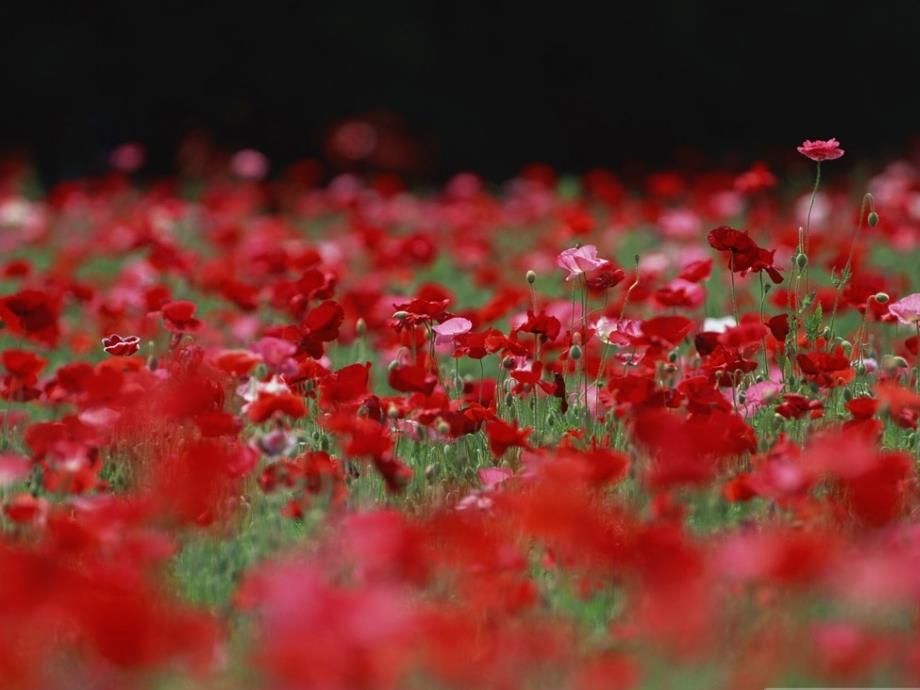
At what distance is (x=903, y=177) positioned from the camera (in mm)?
7008

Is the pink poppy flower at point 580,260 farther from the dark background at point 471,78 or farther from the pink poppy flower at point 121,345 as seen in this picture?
the dark background at point 471,78

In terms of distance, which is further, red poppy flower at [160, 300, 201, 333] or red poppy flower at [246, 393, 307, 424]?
red poppy flower at [160, 300, 201, 333]

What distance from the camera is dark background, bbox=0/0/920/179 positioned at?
30.5 ft

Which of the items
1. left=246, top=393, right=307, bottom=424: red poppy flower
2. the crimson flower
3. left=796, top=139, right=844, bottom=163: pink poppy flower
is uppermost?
left=796, top=139, right=844, bottom=163: pink poppy flower

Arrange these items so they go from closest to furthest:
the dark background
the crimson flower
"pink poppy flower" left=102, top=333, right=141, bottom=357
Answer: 1. the crimson flower
2. "pink poppy flower" left=102, top=333, right=141, bottom=357
3. the dark background

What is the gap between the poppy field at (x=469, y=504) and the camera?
1.48 m

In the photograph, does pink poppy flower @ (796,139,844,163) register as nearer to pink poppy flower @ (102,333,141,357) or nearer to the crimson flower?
the crimson flower

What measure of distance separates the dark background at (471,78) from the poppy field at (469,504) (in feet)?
18.4

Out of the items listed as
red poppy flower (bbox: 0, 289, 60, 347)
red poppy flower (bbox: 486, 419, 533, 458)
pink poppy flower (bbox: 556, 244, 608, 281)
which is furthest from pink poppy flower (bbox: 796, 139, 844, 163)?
red poppy flower (bbox: 0, 289, 60, 347)

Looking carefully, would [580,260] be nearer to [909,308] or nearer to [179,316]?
[909,308]

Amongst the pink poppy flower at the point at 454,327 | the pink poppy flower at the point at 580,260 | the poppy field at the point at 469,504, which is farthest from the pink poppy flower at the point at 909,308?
the pink poppy flower at the point at 454,327

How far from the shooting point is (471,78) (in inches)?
395

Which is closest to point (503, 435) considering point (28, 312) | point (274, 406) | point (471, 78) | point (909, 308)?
point (274, 406)

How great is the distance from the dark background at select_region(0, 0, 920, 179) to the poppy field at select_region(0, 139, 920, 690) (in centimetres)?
560
